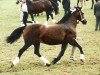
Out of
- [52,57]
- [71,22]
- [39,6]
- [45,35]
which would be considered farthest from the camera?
[39,6]

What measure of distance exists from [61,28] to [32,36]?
1023mm

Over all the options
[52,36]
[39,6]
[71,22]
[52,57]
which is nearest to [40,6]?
[39,6]

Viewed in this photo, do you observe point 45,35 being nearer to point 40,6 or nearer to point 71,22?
point 71,22

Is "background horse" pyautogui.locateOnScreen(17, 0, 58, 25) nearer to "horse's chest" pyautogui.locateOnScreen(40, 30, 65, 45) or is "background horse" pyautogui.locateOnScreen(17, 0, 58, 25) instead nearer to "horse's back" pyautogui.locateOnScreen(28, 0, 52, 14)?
"horse's back" pyautogui.locateOnScreen(28, 0, 52, 14)

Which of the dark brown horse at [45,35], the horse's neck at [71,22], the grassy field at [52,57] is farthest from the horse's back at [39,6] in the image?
the dark brown horse at [45,35]

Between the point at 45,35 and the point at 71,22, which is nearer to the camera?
the point at 45,35

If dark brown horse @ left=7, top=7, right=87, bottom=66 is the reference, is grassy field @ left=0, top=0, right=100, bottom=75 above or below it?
below

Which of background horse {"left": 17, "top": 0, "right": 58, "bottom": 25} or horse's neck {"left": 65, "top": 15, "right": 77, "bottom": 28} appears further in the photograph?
background horse {"left": 17, "top": 0, "right": 58, "bottom": 25}

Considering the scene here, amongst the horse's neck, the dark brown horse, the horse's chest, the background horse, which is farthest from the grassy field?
the background horse

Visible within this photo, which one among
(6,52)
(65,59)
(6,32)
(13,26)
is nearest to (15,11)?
(13,26)

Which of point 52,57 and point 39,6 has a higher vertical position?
point 52,57

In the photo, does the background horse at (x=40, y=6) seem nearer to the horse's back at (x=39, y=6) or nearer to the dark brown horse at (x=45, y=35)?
the horse's back at (x=39, y=6)

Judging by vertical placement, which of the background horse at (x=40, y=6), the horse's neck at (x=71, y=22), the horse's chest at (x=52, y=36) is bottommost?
the background horse at (x=40, y=6)

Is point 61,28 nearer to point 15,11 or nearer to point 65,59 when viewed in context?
point 65,59
